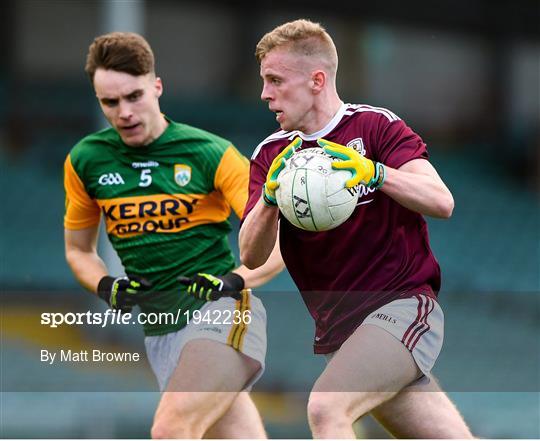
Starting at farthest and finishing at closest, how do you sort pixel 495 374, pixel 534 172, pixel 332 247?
pixel 534 172 → pixel 495 374 → pixel 332 247

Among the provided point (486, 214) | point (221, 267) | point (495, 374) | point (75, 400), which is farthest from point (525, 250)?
point (221, 267)

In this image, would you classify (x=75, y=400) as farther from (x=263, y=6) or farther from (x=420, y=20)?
(x=420, y=20)

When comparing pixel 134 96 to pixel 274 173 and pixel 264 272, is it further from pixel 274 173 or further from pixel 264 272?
pixel 274 173

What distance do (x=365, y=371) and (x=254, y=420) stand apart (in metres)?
1.05

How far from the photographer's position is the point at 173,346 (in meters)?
4.82

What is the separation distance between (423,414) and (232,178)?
1.35 metres

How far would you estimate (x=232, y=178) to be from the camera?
473 cm

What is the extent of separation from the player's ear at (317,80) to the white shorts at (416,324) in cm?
85

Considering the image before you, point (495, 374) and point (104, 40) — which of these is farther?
point (495, 374)

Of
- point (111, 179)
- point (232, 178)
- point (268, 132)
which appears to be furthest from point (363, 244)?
point (268, 132)

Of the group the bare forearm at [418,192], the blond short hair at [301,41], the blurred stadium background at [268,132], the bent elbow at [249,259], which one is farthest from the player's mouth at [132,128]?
the blurred stadium background at [268,132]

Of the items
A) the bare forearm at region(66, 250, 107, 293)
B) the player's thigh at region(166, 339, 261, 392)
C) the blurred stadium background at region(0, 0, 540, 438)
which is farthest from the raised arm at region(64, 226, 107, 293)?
the blurred stadium background at region(0, 0, 540, 438)

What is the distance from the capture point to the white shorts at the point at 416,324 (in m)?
3.89

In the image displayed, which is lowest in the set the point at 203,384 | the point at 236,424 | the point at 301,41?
the point at 236,424
